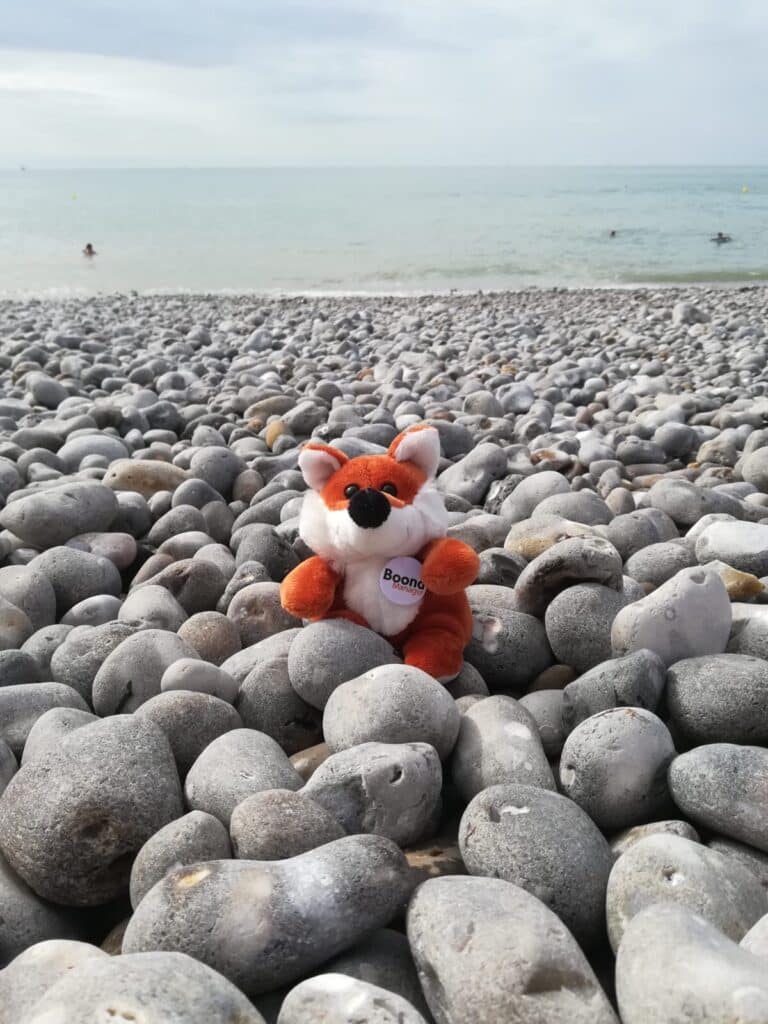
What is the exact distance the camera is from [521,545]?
2.88 m

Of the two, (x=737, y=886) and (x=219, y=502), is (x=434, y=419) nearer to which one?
(x=219, y=502)

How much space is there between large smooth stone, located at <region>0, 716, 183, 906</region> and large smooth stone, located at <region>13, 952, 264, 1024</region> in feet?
1.39

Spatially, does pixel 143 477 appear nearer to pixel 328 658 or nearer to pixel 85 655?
pixel 85 655

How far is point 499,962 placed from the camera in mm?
1201

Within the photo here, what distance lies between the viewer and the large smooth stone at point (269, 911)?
130 cm

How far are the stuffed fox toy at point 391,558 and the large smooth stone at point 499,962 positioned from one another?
0.84 metres

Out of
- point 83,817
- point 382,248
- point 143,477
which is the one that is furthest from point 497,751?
point 382,248

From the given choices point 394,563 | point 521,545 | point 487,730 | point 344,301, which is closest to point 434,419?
point 521,545

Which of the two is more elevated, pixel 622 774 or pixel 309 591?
pixel 309 591

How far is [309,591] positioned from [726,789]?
1.12m

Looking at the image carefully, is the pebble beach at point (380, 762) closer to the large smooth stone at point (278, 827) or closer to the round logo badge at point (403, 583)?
the large smooth stone at point (278, 827)

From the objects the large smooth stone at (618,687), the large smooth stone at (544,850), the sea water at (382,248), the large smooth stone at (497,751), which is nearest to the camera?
the large smooth stone at (544,850)

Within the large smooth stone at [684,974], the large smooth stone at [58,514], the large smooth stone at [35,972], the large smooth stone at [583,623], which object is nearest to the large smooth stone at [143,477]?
the large smooth stone at [58,514]

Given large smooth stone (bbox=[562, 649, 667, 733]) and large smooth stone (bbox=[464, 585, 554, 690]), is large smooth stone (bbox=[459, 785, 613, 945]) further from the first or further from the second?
large smooth stone (bbox=[464, 585, 554, 690])
